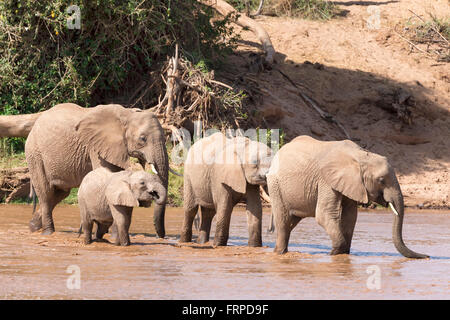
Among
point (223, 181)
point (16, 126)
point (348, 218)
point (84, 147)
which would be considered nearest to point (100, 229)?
point (84, 147)

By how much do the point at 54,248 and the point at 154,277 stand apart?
2.38 metres

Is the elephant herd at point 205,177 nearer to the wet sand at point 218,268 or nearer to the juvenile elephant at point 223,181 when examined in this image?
the juvenile elephant at point 223,181

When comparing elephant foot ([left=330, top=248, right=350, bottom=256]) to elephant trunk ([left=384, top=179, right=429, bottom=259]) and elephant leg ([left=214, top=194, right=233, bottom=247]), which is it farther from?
elephant leg ([left=214, top=194, right=233, bottom=247])

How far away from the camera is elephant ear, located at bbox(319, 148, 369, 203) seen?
9.68m

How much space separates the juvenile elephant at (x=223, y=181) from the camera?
10.6 meters

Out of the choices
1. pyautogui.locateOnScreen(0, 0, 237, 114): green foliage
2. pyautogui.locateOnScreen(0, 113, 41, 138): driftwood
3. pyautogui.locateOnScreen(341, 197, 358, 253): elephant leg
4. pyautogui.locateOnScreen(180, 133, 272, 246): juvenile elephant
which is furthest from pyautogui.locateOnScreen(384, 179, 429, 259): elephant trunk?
pyautogui.locateOnScreen(0, 0, 237, 114): green foliage

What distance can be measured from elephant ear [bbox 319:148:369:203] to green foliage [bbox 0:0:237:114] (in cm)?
850

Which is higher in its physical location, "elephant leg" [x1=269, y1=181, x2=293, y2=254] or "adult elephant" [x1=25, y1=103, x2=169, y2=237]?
"adult elephant" [x1=25, y1=103, x2=169, y2=237]

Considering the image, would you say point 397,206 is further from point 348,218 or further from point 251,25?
point 251,25

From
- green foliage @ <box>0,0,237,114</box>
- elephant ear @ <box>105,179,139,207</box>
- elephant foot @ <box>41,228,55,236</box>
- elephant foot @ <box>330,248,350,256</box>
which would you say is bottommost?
elephant foot @ <box>41,228,55,236</box>

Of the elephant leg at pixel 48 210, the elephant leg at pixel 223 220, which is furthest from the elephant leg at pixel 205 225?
the elephant leg at pixel 48 210

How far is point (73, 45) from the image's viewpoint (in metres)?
18.2
